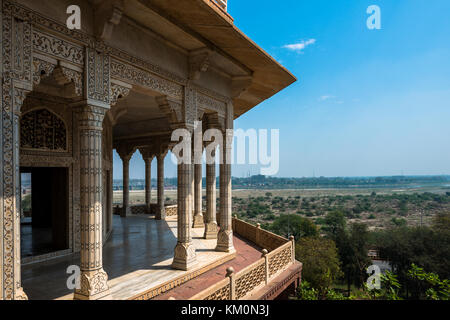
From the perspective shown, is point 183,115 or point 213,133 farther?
point 213,133

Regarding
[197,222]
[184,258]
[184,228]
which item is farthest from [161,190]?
[184,258]

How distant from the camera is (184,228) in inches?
264

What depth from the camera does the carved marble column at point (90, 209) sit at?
4.47 meters

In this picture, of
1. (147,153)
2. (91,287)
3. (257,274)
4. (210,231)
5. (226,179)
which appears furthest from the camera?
(147,153)

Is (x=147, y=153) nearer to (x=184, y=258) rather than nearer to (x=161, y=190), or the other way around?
(x=161, y=190)

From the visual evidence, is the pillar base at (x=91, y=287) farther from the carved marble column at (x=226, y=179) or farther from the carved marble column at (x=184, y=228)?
the carved marble column at (x=226, y=179)

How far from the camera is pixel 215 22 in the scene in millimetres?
5434

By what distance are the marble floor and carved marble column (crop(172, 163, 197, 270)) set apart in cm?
24

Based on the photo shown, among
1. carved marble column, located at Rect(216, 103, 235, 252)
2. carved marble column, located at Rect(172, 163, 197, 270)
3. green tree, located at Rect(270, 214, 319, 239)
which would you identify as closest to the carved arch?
carved marble column, located at Rect(172, 163, 197, 270)

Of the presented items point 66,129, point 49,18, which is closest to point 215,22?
point 49,18

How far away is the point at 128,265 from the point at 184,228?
1602mm
